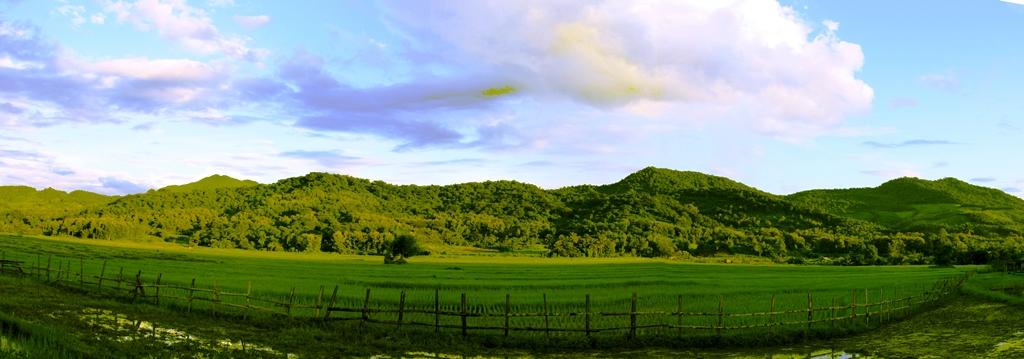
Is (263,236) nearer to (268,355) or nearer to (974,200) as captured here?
(268,355)

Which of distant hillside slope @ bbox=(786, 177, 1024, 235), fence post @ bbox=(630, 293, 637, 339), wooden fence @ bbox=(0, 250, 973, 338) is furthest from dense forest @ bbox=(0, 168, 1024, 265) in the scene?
fence post @ bbox=(630, 293, 637, 339)

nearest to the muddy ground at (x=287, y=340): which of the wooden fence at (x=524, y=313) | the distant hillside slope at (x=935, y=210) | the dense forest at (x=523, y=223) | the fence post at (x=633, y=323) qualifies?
the wooden fence at (x=524, y=313)

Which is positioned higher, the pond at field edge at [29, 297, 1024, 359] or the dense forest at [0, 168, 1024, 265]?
the dense forest at [0, 168, 1024, 265]

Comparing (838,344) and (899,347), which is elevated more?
(899,347)

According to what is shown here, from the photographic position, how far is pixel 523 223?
397ft

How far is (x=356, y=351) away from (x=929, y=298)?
29960mm

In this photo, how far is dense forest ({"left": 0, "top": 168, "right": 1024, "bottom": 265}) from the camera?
320 feet

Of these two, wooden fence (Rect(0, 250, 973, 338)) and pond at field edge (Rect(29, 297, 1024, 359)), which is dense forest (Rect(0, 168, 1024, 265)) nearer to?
wooden fence (Rect(0, 250, 973, 338))

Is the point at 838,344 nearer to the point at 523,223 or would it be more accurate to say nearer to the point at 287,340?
the point at 287,340

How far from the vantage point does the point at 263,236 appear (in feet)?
326

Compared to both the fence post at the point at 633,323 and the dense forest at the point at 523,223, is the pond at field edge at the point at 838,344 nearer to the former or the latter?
the fence post at the point at 633,323

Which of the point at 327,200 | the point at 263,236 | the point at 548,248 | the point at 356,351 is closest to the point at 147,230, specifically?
the point at 263,236

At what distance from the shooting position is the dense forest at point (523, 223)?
97562 millimetres

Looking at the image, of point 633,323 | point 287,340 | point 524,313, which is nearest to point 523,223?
point 524,313
